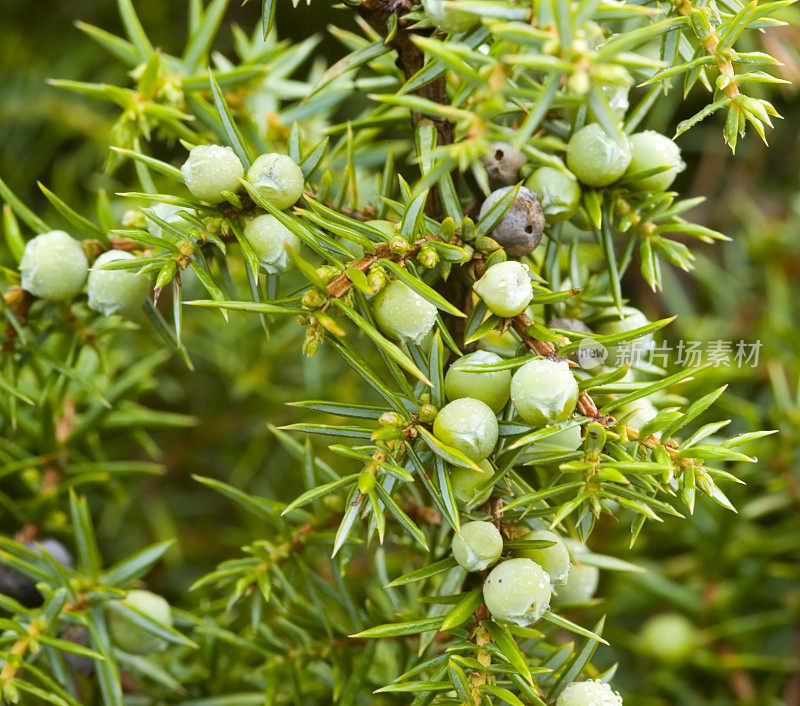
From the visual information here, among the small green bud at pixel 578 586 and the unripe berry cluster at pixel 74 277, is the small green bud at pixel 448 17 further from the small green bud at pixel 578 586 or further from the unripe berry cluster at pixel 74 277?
the small green bud at pixel 578 586

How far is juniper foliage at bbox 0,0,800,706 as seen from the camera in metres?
0.59

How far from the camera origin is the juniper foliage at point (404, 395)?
23.2 inches

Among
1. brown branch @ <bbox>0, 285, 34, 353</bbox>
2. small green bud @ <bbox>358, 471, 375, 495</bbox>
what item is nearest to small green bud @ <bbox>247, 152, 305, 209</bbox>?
small green bud @ <bbox>358, 471, 375, 495</bbox>

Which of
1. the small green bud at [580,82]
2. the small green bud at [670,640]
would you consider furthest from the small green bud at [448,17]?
the small green bud at [670,640]

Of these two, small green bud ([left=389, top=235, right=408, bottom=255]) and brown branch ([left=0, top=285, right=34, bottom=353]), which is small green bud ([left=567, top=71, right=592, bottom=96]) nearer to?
small green bud ([left=389, top=235, right=408, bottom=255])

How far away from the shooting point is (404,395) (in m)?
0.65

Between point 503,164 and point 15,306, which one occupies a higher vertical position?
point 503,164

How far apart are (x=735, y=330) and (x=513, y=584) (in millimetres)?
999

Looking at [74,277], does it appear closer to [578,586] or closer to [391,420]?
[391,420]

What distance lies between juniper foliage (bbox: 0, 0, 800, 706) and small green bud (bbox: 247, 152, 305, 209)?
11mm

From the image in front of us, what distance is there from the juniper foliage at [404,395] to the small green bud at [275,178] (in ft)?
0.04

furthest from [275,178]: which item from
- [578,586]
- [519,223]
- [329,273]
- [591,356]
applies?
[578,586]

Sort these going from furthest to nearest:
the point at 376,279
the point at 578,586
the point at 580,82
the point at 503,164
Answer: the point at 578,586, the point at 503,164, the point at 376,279, the point at 580,82

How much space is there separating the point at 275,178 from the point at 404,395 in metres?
0.21
